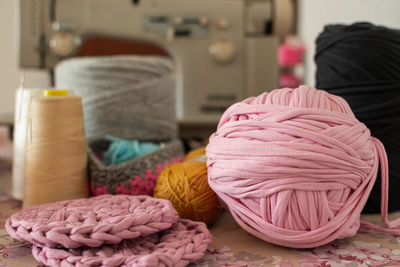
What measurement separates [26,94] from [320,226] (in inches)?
22.2

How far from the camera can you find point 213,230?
0.63 metres

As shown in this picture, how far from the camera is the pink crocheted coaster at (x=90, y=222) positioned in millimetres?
457

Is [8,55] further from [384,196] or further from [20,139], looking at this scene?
[384,196]

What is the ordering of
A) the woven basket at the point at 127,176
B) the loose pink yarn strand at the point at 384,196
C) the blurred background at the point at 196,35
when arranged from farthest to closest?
the blurred background at the point at 196,35 → the woven basket at the point at 127,176 → the loose pink yarn strand at the point at 384,196

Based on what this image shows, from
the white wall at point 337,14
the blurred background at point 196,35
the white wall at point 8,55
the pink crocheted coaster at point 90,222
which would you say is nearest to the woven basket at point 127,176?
the pink crocheted coaster at point 90,222

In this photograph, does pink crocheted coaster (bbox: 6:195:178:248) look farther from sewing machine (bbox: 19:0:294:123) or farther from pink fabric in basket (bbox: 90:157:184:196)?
sewing machine (bbox: 19:0:294:123)

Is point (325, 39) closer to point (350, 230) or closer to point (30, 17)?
point (350, 230)

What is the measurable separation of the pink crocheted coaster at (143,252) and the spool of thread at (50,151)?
191 mm

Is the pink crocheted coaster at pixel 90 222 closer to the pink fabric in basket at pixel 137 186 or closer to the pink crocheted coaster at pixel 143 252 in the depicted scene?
the pink crocheted coaster at pixel 143 252

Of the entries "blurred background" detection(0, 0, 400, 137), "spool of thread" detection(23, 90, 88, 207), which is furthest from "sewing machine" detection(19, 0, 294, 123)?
"spool of thread" detection(23, 90, 88, 207)

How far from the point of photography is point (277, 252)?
0.53 m

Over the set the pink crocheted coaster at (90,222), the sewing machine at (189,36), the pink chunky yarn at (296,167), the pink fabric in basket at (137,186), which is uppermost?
the sewing machine at (189,36)

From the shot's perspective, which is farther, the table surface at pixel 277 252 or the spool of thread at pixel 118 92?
the spool of thread at pixel 118 92

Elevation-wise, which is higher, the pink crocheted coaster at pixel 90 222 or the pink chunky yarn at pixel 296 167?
the pink chunky yarn at pixel 296 167
